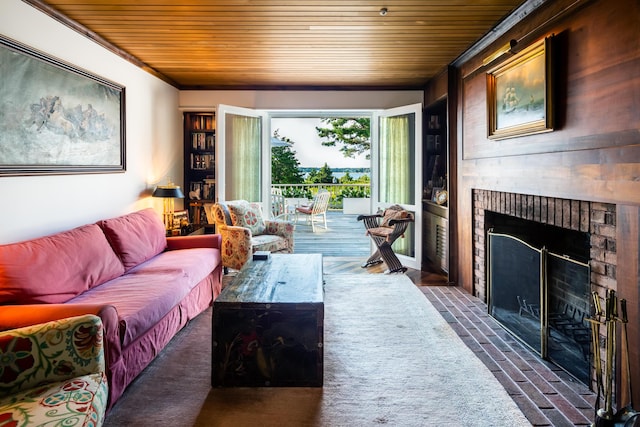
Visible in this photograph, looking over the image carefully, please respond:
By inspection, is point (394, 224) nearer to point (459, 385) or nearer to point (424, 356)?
point (424, 356)

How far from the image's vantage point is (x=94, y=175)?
11.6ft

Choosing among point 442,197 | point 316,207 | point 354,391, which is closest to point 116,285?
point 354,391

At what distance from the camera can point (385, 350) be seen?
2795 millimetres

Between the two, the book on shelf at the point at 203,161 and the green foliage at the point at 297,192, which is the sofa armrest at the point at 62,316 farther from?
the green foliage at the point at 297,192

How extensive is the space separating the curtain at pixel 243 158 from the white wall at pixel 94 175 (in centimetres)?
73

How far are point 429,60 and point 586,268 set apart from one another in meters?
2.83

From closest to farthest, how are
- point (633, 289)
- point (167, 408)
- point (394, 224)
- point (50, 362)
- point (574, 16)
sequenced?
point (50, 362), point (633, 289), point (167, 408), point (574, 16), point (394, 224)

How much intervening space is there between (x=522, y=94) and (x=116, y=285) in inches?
123

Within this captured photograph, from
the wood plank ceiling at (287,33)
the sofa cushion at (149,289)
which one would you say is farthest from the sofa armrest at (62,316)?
the wood plank ceiling at (287,33)

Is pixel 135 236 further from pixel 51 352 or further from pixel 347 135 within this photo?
pixel 347 135

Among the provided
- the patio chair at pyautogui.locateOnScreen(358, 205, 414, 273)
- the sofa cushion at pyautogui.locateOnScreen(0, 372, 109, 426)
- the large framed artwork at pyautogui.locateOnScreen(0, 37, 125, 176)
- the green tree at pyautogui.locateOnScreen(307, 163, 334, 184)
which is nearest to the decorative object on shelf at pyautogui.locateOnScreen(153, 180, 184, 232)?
the large framed artwork at pyautogui.locateOnScreen(0, 37, 125, 176)

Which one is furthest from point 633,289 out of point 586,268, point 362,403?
point 362,403

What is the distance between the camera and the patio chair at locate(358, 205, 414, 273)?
504 centimetres

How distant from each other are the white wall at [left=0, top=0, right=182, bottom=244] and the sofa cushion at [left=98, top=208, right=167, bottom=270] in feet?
0.97
